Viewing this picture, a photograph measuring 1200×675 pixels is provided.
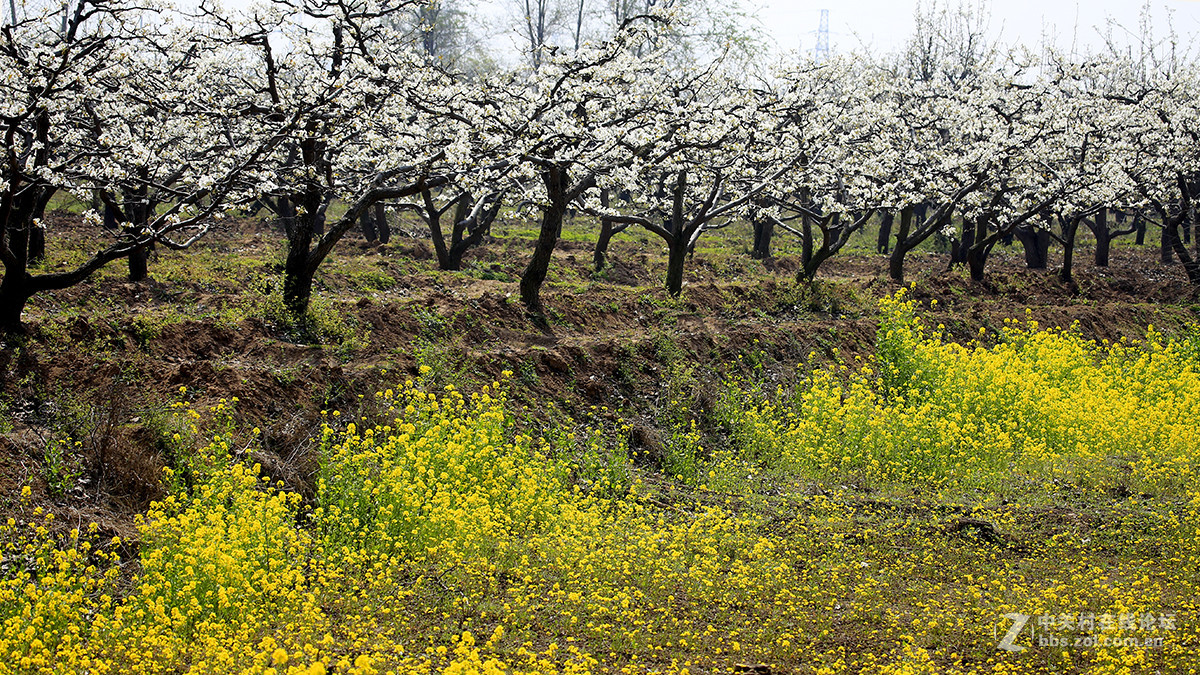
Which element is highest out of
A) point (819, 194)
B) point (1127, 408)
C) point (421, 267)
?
point (819, 194)

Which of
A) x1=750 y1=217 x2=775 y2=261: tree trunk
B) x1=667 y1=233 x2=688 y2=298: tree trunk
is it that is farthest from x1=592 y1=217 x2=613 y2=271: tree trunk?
x1=750 y1=217 x2=775 y2=261: tree trunk

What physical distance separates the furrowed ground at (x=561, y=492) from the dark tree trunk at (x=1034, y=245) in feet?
43.3

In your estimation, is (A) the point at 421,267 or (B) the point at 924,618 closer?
(B) the point at 924,618

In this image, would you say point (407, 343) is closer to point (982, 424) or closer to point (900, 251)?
point (982, 424)

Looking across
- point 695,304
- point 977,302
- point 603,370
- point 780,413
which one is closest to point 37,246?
point 603,370

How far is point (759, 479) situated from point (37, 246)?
1308 centimetres

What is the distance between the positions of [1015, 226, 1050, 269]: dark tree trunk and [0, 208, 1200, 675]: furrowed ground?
13195 millimetres

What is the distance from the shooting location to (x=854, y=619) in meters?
7.01

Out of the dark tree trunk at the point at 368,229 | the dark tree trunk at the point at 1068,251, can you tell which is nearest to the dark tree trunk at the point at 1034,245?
the dark tree trunk at the point at 1068,251

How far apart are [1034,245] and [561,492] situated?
80.7 ft

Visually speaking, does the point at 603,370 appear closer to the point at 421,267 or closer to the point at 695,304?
the point at 695,304

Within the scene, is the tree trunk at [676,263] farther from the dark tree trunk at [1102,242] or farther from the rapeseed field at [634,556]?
the dark tree trunk at [1102,242]

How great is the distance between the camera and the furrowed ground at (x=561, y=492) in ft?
20.7

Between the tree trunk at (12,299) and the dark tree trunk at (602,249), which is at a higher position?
the dark tree trunk at (602,249)
